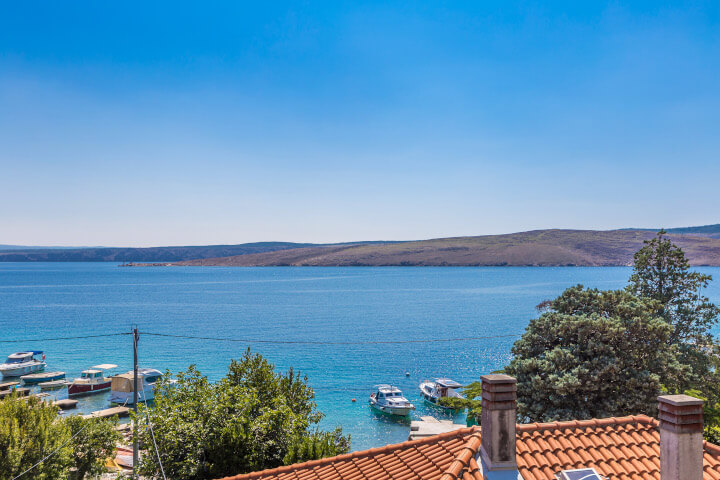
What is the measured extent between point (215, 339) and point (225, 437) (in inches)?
2046

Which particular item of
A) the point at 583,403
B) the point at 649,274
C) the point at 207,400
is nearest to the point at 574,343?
the point at 583,403

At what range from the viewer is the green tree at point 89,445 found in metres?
18.9

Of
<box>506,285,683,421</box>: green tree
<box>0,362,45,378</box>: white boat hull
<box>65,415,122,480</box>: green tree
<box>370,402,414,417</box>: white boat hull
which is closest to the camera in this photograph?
<box>506,285,683,421</box>: green tree

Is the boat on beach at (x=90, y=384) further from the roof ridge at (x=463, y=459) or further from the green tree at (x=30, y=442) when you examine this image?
the roof ridge at (x=463, y=459)

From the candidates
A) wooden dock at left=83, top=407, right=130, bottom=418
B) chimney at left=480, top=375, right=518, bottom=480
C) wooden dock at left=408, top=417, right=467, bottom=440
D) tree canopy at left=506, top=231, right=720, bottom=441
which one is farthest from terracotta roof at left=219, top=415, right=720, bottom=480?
wooden dock at left=83, top=407, right=130, bottom=418

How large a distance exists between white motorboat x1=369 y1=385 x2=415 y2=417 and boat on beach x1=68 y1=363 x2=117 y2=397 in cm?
2686

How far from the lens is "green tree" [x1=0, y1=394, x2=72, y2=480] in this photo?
14469 mm

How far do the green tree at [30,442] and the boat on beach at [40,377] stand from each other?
36.2 meters

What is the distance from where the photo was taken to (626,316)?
19.6 metres

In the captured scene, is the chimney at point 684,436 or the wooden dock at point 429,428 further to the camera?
the wooden dock at point 429,428

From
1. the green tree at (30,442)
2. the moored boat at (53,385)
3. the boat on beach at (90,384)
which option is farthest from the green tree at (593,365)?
the moored boat at (53,385)

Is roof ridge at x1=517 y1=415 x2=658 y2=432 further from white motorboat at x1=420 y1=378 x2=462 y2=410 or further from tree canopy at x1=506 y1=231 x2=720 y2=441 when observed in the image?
white motorboat at x1=420 y1=378 x2=462 y2=410

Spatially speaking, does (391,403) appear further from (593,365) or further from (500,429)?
(500,429)

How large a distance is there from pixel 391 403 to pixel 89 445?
2232 cm
